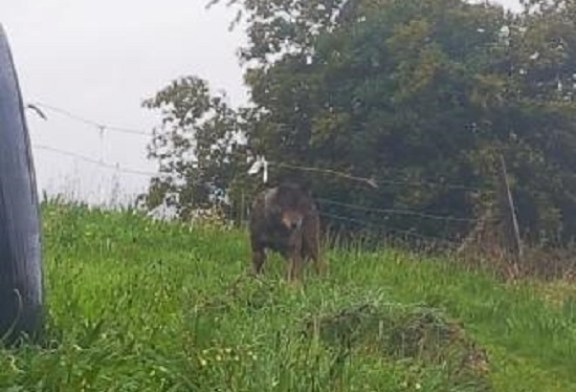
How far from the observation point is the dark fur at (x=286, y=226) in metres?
12.5

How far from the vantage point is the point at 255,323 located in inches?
275

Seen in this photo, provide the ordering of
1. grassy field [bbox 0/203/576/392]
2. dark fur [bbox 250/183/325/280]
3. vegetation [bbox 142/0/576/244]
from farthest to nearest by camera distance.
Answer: vegetation [bbox 142/0/576/244] < dark fur [bbox 250/183/325/280] < grassy field [bbox 0/203/576/392]

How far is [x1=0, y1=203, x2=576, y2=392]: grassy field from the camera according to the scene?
4977 mm

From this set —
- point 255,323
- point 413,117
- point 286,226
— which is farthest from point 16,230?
point 413,117

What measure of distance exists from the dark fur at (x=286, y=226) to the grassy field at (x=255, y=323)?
0.23 metres

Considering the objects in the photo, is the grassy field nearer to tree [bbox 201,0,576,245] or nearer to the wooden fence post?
the wooden fence post

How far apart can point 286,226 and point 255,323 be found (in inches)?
222

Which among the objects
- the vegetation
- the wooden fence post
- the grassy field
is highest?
the vegetation

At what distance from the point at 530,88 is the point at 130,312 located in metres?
22.3

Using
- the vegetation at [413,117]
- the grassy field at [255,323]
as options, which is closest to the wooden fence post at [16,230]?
the grassy field at [255,323]

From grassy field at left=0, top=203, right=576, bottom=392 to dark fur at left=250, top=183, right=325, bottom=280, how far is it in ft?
0.74

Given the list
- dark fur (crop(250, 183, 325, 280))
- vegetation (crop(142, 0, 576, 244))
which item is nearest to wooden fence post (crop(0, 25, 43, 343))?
dark fur (crop(250, 183, 325, 280))

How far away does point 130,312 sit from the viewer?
6062mm

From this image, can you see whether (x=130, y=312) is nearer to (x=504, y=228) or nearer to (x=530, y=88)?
(x=504, y=228)
